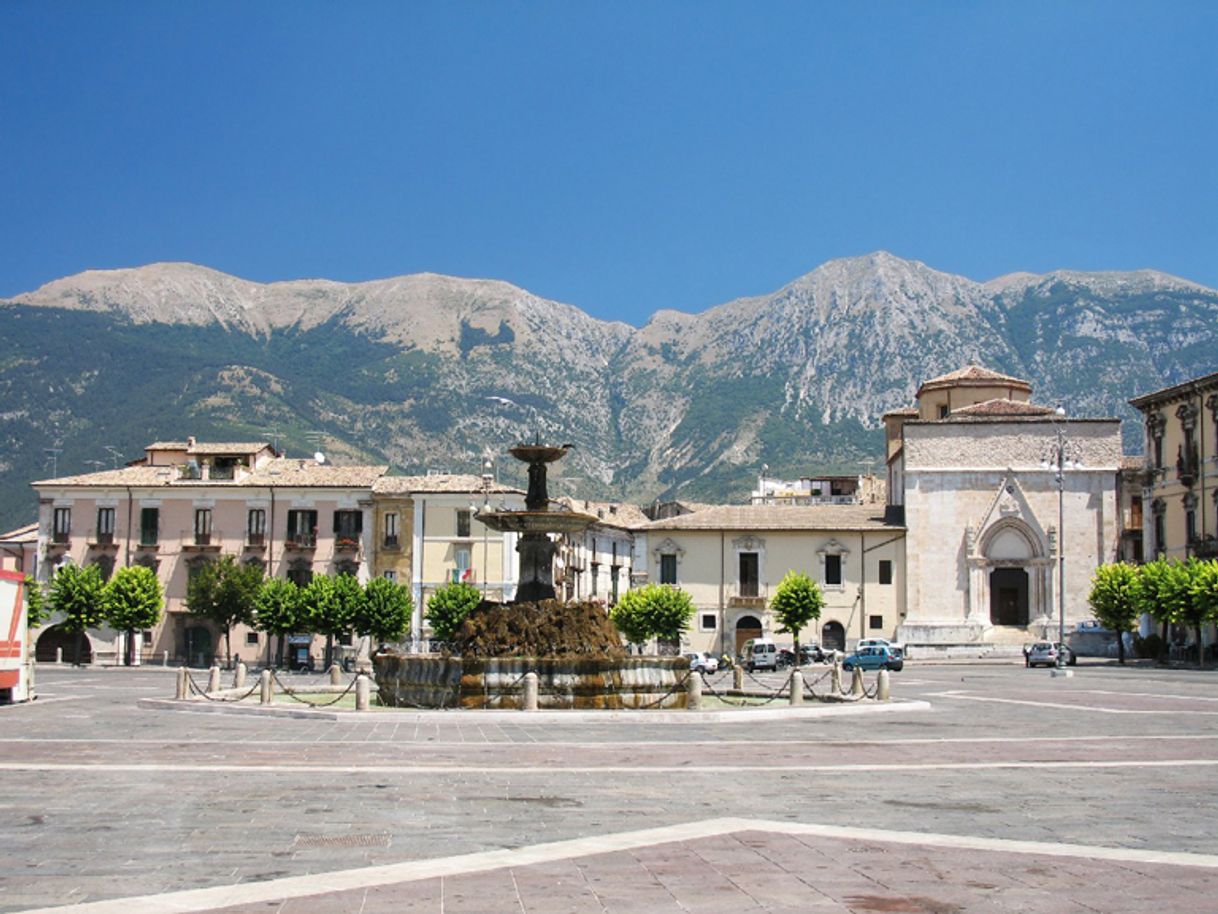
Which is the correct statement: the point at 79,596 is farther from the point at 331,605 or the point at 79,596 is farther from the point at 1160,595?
the point at 1160,595

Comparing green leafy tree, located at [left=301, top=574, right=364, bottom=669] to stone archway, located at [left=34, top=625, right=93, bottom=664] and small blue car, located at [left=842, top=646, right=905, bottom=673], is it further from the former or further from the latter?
small blue car, located at [left=842, top=646, right=905, bottom=673]

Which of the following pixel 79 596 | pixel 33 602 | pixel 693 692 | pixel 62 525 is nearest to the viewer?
pixel 693 692

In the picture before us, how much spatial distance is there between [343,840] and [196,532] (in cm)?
5904

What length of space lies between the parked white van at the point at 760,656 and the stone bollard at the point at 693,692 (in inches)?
1126

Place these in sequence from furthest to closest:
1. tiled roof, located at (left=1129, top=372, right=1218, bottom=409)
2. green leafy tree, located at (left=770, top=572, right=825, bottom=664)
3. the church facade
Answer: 1. the church facade
2. green leafy tree, located at (left=770, top=572, right=825, bottom=664)
3. tiled roof, located at (left=1129, top=372, right=1218, bottom=409)

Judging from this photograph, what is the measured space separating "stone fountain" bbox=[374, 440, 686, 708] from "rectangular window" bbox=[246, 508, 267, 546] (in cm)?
3951

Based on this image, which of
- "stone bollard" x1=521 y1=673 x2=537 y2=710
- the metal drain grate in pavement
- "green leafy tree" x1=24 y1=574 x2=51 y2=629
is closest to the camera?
the metal drain grate in pavement

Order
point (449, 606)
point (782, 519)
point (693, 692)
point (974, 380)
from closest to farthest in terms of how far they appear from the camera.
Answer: point (693, 692)
point (449, 606)
point (782, 519)
point (974, 380)

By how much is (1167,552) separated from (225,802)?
56.8 metres

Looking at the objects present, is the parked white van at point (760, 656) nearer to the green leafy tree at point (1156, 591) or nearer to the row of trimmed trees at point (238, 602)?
the green leafy tree at point (1156, 591)

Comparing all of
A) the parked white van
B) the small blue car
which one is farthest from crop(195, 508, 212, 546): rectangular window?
the small blue car

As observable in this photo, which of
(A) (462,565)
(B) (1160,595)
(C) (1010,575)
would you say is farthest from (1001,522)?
(A) (462,565)

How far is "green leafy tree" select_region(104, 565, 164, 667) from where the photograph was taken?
62.2 meters

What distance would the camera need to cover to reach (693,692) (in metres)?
27.3
